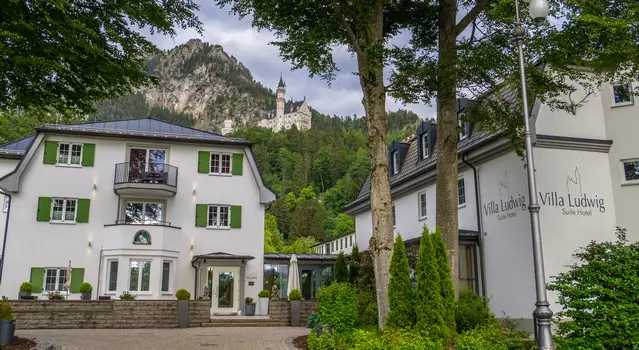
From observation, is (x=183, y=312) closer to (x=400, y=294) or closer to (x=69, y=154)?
(x=69, y=154)

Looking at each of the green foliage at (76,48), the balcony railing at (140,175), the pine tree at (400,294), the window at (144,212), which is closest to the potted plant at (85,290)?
the window at (144,212)

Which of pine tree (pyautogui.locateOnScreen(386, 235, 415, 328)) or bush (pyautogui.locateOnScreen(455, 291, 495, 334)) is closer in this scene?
pine tree (pyautogui.locateOnScreen(386, 235, 415, 328))

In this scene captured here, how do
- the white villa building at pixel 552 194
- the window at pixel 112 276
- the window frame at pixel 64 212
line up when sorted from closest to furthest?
the white villa building at pixel 552 194
the window at pixel 112 276
the window frame at pixel 64 212

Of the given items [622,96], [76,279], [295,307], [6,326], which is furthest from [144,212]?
[622,96]

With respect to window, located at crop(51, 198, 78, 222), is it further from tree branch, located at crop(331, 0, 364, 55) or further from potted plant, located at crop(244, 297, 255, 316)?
tree branch, located at crop(331, 0, 364, 55)

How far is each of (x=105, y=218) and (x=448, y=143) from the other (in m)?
17.5

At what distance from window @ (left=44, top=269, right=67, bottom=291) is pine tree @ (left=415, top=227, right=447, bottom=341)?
18534mm

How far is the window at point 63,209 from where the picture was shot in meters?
23.8

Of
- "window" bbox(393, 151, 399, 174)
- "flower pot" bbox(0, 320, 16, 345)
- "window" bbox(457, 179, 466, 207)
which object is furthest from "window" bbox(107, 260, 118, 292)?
"window" bbox(457, 179, 466, 207)

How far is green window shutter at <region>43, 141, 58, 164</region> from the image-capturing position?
79.0 ft

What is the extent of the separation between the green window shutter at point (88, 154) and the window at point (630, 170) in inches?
857

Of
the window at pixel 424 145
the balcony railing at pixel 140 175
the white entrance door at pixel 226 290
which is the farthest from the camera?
the white entrance door at pixel 226 290

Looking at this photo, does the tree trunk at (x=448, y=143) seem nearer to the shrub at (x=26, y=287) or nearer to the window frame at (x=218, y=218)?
the window frame at (x=218, y=218)

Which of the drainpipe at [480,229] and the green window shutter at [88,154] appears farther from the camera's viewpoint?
the green window shutter at [88,154]
